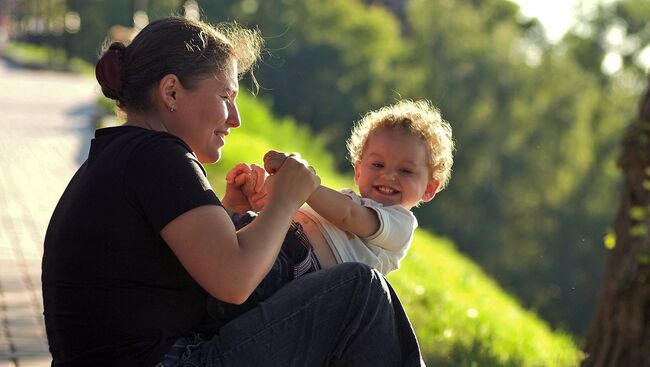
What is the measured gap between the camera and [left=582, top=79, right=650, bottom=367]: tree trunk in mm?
6352

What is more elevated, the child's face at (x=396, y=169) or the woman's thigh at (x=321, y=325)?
the child's face at (x=396, y=169)

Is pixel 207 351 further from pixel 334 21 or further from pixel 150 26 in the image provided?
pixel 334 21

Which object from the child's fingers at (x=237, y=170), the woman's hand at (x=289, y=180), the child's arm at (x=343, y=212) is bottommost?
the woman's hand at (x=289, y=180)

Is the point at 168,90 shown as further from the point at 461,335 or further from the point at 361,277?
the point at 461,335

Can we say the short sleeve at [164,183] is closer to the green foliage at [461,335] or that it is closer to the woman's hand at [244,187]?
the woman's hand at [244,187]

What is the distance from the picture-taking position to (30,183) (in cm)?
1114

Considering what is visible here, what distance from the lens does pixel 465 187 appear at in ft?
155

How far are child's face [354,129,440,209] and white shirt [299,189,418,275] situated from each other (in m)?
0.12

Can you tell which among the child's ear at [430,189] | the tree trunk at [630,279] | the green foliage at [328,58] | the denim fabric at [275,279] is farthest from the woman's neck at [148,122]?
the green foliage at [328,58]

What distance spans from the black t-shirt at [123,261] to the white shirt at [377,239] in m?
0.58

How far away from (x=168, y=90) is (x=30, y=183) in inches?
351

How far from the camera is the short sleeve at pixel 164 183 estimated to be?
2371mm

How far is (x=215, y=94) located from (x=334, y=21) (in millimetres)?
51813

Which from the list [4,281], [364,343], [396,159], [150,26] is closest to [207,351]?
[364,343]
